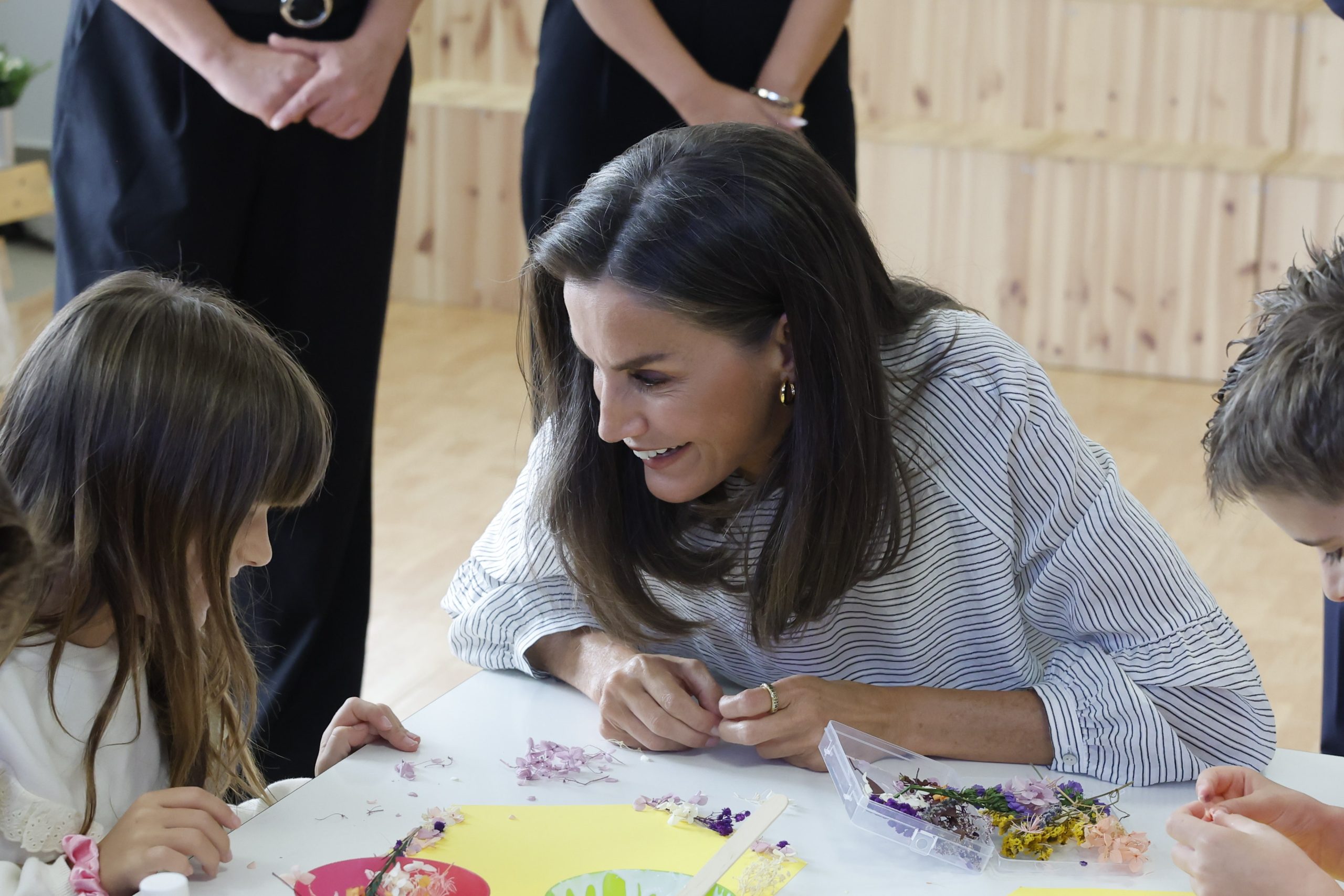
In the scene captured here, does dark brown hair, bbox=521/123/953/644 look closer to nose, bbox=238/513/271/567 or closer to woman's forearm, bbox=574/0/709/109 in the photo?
nose, bbox=238/513/271/567

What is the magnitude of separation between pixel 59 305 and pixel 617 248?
0.88 metres

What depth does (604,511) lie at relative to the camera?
1.40 m

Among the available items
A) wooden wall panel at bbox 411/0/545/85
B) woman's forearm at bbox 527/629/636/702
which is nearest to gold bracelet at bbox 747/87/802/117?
woman's forearm at bbox 527/629/636/702

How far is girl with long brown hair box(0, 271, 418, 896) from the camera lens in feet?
3.86

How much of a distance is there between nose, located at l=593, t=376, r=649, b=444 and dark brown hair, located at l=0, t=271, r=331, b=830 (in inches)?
9.3

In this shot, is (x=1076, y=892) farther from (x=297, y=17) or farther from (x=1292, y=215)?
(x=1292, y=215)

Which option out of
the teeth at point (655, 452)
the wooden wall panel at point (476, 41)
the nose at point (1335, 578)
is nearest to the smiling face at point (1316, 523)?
the nose at point (1335, 578)

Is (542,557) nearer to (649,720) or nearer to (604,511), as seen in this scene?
(604,511)

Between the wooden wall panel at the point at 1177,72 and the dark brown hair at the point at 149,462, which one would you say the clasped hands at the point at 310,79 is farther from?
the wooden wall panel at the point at 1177,72

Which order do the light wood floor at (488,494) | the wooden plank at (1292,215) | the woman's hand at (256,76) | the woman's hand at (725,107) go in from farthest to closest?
the wooden plank at (1292,215), the light wood floor at (488,494), the woman's hand at (725,107), the woman's hand at (256,76)

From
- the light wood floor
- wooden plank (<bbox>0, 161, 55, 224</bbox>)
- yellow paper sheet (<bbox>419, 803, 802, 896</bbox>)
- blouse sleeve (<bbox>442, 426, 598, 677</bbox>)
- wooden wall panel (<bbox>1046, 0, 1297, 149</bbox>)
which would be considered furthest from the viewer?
wooden wall panel (<bbox>1046, 0, 1297, 149</bbox>)

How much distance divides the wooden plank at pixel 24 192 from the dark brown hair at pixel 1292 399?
3.47 m

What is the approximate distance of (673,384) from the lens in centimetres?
132

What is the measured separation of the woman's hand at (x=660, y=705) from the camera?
126cm
